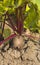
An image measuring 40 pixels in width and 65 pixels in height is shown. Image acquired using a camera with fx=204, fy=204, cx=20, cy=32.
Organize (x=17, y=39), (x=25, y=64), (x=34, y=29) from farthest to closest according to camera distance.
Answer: (x=34, y=29) → (x=17, y=39) → (x=25, y=64)

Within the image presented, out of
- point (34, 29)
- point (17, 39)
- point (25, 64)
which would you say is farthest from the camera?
point (34, 29)

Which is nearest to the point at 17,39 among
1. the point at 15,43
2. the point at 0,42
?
the point at 15,43

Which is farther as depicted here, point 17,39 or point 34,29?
point 34,29

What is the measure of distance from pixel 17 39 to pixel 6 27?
205 mm

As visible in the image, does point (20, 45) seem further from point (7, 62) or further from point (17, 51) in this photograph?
point (7, 62)

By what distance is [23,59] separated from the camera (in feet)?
4.95

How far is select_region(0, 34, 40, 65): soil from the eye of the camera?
1.49 metres

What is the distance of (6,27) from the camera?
1730 mm

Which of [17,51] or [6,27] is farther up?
[6,27]

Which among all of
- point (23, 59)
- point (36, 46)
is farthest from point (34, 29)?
point (23, 59)

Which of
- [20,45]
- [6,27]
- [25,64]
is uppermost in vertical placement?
[6,27]

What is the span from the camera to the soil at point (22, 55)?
149 centimetres

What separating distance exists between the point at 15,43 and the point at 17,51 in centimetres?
7

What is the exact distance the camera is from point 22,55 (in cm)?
153
